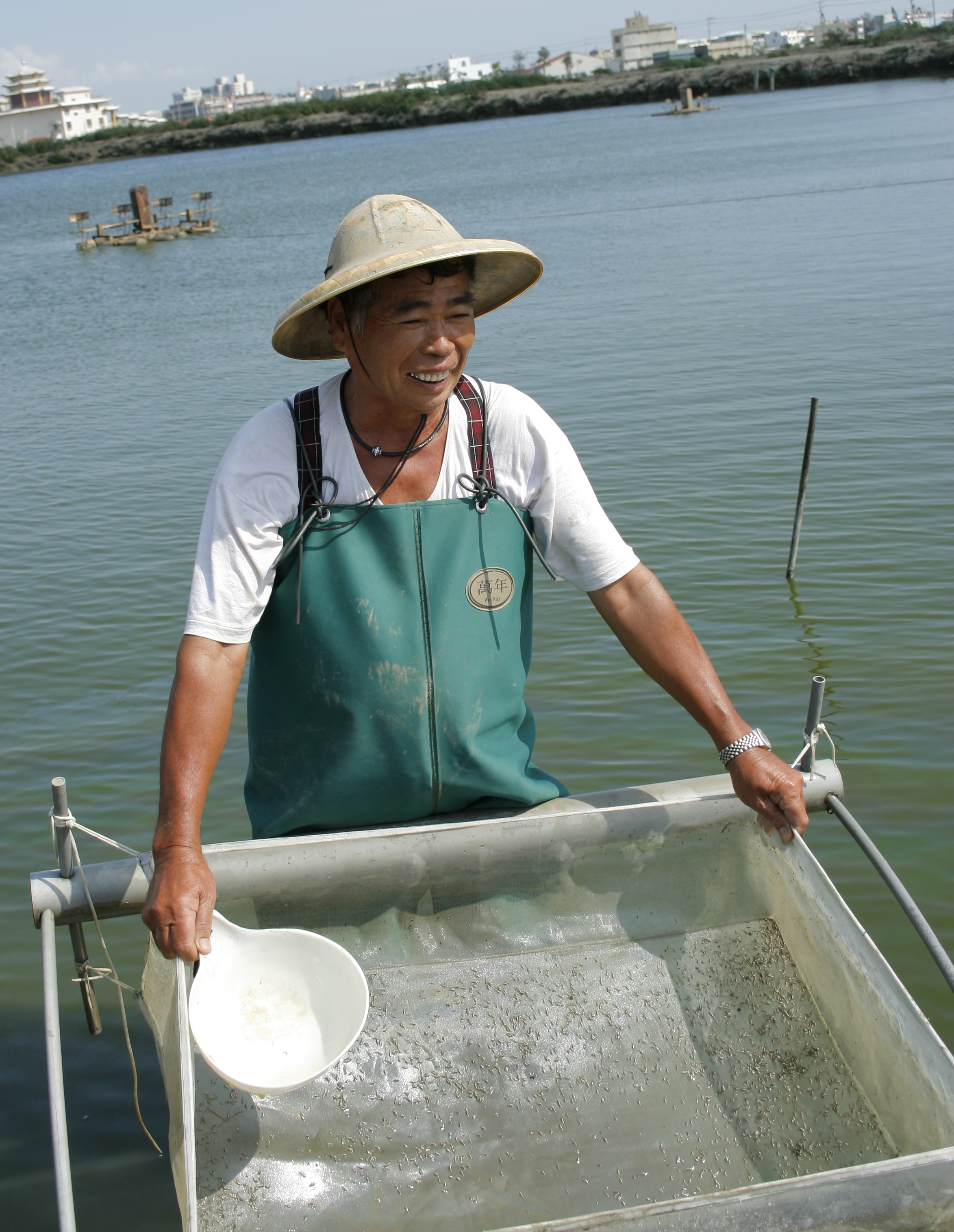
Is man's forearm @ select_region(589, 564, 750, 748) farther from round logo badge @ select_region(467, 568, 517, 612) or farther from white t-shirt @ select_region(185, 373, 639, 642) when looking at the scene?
round logo badge @ select_region(467, 568, 517, 612)

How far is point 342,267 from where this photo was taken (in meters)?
2.18

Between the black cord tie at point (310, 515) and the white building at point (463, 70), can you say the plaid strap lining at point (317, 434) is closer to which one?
the black cord tie at point (310, 515)

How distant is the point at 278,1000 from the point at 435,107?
93.6 meters

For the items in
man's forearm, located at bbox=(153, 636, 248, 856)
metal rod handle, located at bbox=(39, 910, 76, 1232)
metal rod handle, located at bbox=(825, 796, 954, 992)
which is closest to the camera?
metal rod handle, located at bbox=(39, 910, 76, 1232)

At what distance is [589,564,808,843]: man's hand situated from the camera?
2.27 metres

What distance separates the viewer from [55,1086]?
176 centimetres

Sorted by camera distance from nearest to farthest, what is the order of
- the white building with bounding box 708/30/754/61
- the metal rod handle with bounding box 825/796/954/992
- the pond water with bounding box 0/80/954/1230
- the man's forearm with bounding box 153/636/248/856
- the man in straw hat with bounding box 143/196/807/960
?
the metal rod handle with bounding box 825/796/954/992 < the man's forearm with bounding box 153/636/248/856 < the man in straw hat with bounding box 143/196/807/960 < the pond water with bounding box 0/80/954/1230 < the white building with bounding box 708/30/754/61

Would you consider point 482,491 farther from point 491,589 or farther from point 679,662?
point 679,662

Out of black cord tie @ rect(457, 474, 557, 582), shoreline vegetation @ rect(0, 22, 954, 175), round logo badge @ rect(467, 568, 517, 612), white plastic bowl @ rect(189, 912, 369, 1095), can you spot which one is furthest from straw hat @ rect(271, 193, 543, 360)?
shoreline vegetation @ rect(0, 22, 954, 175)

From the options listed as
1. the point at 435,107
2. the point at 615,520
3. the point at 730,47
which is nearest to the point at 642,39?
the point at 730,47

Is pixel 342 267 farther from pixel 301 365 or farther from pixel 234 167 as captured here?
pixel 234 167

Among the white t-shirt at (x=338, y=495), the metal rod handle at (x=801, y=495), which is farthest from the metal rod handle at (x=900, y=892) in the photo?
the metal rod handle at (x=801, y=495)

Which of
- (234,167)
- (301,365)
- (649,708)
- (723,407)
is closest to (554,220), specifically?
(301,365)

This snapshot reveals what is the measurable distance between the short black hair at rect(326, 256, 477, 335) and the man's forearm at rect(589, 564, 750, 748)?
0.68 m
